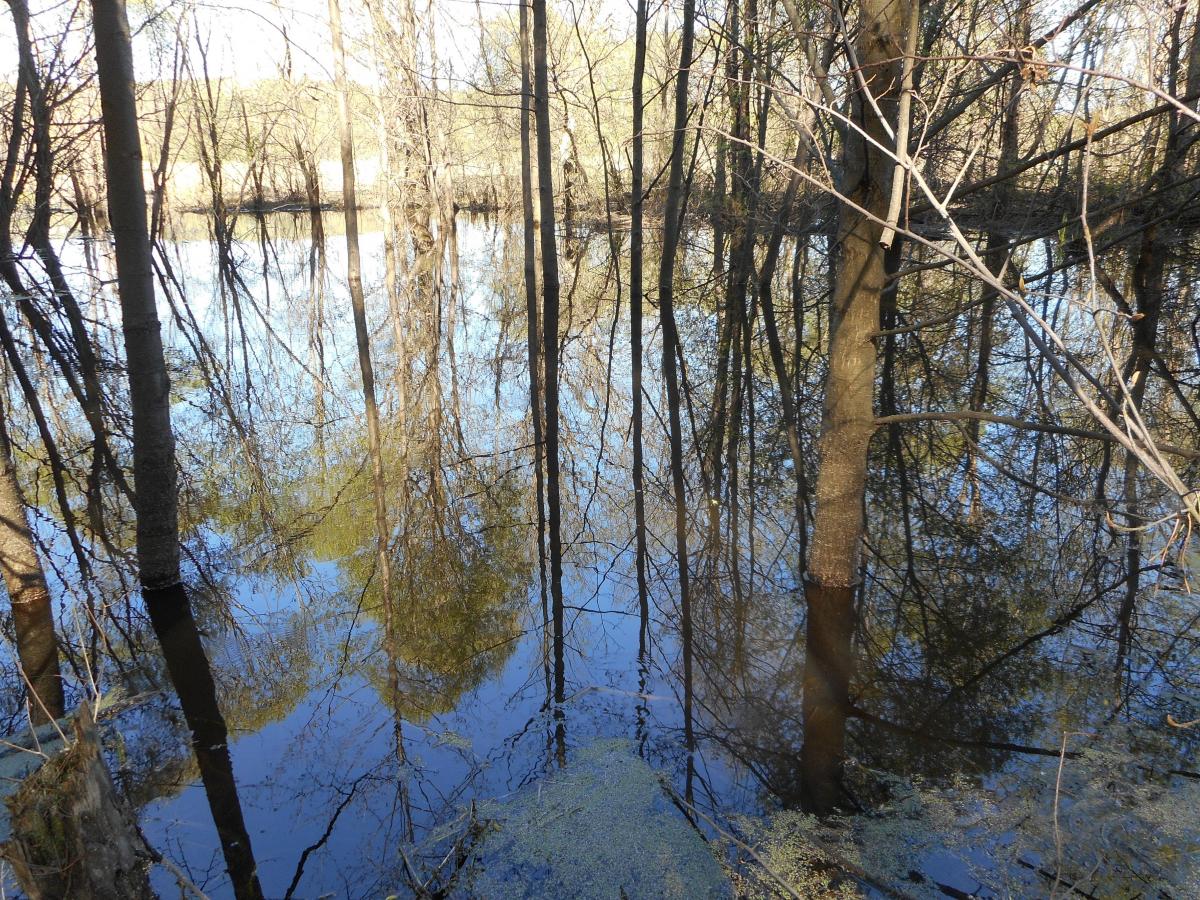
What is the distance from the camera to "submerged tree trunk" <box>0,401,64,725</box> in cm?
358

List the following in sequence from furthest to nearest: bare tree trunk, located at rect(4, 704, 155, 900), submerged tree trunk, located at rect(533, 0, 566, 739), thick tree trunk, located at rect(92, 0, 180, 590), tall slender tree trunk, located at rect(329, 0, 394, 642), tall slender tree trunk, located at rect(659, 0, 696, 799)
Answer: tall slender tree trunk, located at rect(329, 0, 394, 642) → submerged tree trunk, located at rect(533, 0, 566, 739) → thick tree trunk, located at rect(92, 0, 180, 590) → tall slender tree trunk, located at rect(659, 0, 696, 799) → bare tree trunk, located at rect(4, 704, 155, 900)

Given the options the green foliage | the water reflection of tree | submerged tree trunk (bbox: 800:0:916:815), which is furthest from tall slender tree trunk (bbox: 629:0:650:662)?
the green foliage

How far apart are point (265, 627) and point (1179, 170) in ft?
39.7

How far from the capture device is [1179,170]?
10.2 meters

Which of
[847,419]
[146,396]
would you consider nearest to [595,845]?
[847,419]

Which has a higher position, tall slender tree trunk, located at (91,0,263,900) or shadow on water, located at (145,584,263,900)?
tall slender tree trunk, located at (91,0,263,900)

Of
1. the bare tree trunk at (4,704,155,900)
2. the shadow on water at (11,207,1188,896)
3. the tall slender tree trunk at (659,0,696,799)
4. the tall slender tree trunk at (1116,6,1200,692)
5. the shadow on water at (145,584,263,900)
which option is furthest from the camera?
the tall slender tree trunk at (659,0,696,799)

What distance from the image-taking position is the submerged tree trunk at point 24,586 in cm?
358

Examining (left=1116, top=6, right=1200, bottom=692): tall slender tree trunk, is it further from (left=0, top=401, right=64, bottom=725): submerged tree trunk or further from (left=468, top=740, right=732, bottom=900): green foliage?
(left=0, top=401, right=64, bottom=725): submerged tree trunk

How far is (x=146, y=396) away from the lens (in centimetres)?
387

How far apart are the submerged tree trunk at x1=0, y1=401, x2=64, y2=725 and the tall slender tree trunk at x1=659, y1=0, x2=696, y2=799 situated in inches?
111

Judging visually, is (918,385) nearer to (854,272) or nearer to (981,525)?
(981,525)

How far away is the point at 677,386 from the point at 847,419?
4.08m

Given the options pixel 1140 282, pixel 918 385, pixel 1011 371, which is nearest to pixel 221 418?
pixel 918 385
